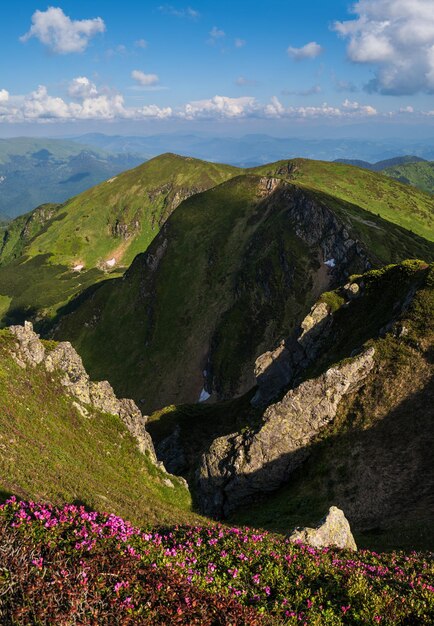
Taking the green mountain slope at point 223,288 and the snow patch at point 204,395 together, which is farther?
the green mountain slope at point 223,288

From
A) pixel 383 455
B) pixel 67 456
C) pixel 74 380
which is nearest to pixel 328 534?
pixel 383 455

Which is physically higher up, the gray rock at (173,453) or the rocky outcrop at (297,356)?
the rocky outcrop at (297,356)

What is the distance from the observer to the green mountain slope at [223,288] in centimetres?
11975

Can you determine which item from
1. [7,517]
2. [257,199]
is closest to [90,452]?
[7,517]

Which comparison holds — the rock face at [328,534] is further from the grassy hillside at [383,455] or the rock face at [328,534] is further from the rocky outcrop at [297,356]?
the rocky outcrop at [297,356]

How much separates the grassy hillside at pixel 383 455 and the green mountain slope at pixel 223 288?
219 feet

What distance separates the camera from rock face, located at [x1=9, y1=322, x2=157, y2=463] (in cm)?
4744

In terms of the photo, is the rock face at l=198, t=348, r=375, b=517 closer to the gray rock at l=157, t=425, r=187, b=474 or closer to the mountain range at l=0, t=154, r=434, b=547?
the mountain range at l=0, t=154, r=434, b=547

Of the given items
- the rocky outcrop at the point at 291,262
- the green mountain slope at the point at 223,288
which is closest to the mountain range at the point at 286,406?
the rocky outcrop at the point at 291,262

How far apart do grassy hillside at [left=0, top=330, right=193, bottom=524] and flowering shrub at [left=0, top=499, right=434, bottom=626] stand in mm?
9248

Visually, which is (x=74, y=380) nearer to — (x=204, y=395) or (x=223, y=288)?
(x=204, y=395)

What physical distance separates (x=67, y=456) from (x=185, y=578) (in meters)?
25.3

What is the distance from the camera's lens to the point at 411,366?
43719 millimetres

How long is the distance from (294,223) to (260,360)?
81.3 m
